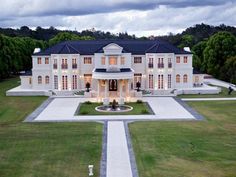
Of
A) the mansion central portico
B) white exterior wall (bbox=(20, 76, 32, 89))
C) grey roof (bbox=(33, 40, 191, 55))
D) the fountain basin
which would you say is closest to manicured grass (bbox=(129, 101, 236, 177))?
the fountain basin

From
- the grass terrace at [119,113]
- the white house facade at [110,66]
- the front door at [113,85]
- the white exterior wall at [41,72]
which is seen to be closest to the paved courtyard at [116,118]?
the grass terrace at [119,113]

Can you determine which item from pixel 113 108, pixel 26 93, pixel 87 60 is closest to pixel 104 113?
pixel 113 108

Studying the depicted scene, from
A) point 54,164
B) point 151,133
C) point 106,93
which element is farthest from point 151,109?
point 54,164

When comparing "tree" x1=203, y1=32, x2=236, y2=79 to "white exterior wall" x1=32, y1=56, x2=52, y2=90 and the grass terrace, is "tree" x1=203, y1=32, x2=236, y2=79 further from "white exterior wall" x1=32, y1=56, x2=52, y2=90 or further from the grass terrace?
"white exterior wall" x1=32, y1=56, x2=52, y2=90

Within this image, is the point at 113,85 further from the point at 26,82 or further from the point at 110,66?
the point at 26,82

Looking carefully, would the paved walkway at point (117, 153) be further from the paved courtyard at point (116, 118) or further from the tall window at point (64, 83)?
the tall window at point (64, 83)

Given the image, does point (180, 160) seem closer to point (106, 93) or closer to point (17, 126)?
point (17, 126)

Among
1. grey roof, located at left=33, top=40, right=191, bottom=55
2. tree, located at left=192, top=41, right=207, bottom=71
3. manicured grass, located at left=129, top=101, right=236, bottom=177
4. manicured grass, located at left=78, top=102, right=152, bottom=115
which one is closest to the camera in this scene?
manicured grass, located at left=129, top=101, right=236, bottom=177
